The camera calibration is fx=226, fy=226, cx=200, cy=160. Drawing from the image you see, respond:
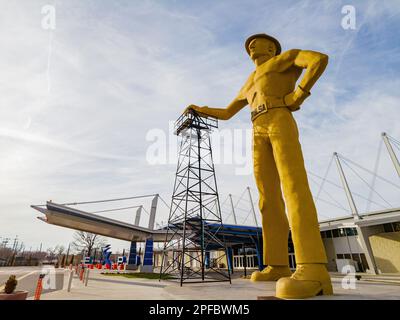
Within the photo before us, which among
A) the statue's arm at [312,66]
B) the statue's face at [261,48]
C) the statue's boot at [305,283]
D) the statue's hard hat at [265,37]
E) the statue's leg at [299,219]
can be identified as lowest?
the statue's boot at [305,283]

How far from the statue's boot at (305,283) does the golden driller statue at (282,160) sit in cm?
2

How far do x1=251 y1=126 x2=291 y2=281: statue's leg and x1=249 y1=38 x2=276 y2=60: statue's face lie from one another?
266 centimetres

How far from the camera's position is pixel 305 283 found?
4.67 metres

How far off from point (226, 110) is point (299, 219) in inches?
203

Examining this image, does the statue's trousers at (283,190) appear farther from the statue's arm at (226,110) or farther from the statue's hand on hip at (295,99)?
the statue's arm at (226,110)

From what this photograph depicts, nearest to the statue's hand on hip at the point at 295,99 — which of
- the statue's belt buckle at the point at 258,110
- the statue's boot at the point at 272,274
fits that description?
the statue's belt buckle at the point at 258,110

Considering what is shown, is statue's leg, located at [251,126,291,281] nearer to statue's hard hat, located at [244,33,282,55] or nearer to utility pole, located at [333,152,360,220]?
statue's hard hat, located at [244,33,282,55]

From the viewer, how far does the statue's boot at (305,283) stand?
443 cm

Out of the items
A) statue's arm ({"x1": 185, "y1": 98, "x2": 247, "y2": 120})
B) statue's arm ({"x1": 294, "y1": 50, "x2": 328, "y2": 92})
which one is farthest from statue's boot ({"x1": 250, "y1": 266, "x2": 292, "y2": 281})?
statue's arm ({"x1": 185, "y1": 98, "x2": 247, "y2": 120})

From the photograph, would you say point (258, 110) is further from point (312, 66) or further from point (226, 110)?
point (226, 110)

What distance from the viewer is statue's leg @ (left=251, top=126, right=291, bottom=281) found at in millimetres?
7004

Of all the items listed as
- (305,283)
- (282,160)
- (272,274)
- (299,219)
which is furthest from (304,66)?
(272,274)
